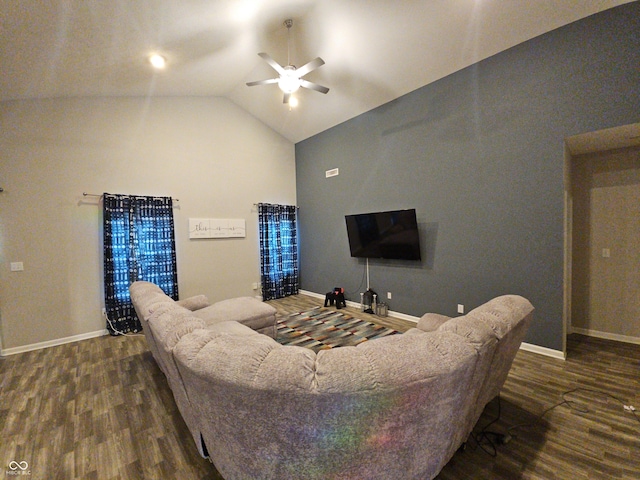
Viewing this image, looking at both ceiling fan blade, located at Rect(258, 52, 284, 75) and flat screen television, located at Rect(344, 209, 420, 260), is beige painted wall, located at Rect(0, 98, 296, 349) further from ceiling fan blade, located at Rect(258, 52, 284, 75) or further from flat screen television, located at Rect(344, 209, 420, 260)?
ceiling fan blade, located at Rect(258, 52, 284, 75)

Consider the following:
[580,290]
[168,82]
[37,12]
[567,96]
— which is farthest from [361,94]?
[580,290]

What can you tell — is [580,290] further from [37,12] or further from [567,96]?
[37,12]

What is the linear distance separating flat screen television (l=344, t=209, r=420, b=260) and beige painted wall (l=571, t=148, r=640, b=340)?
208 centimetres

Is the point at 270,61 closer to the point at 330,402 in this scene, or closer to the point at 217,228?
the point at 217,228

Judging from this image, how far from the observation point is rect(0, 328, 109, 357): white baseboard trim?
3.30m

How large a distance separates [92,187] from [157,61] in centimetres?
207

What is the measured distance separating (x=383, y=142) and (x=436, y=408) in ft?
13.6

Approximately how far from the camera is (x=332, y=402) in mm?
987

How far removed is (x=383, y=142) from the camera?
175 inches

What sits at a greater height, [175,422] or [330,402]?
[330,402]

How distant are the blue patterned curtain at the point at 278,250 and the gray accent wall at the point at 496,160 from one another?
1821 millimetres

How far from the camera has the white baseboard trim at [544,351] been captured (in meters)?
2.84

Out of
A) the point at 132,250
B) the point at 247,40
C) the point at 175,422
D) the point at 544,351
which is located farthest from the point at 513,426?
the point at 132,250

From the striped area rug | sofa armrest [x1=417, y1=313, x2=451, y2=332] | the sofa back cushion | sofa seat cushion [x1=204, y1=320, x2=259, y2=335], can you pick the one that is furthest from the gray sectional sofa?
the striped area rug
